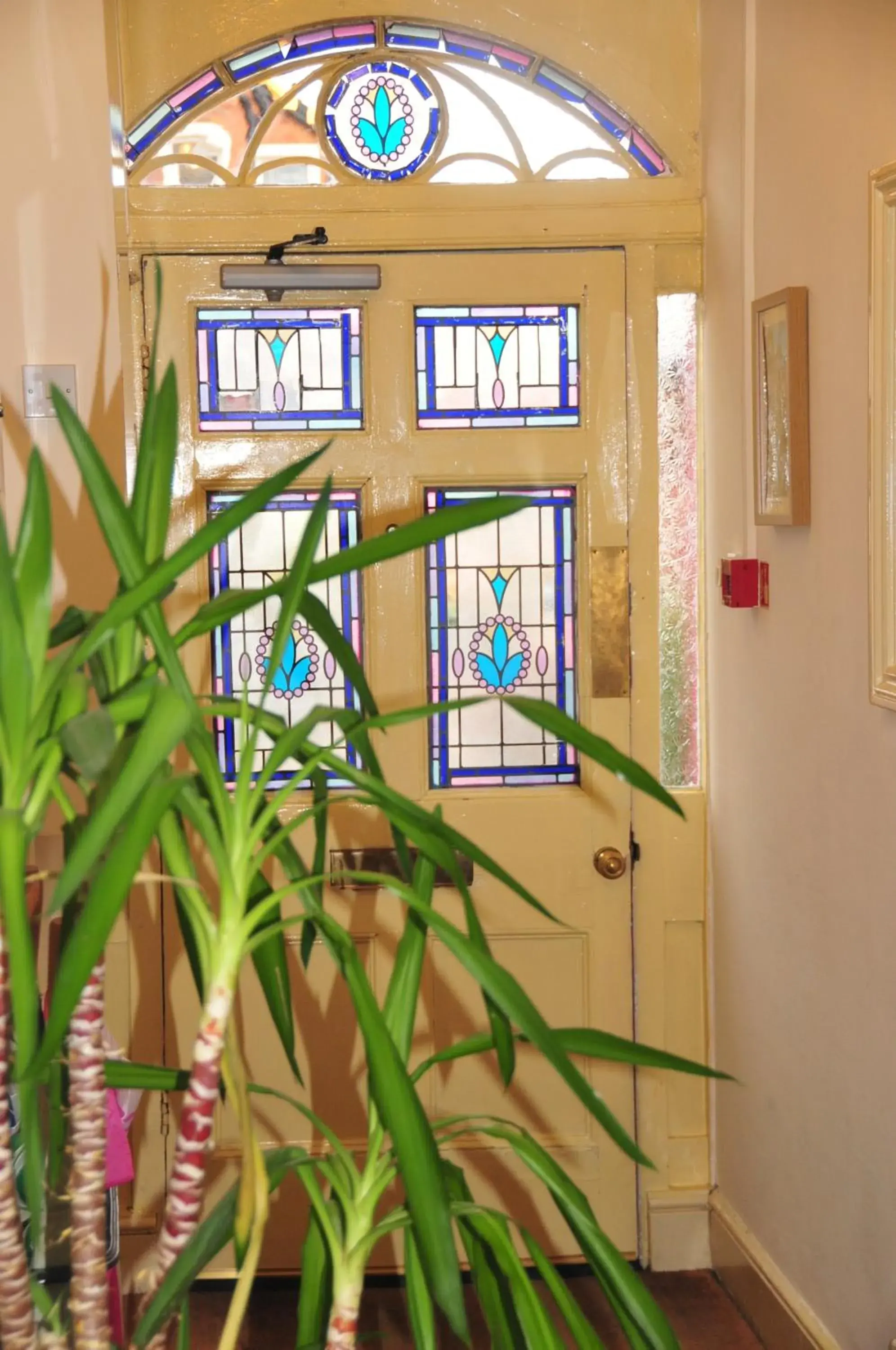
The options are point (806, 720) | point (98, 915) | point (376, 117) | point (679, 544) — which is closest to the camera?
point (98, 915)

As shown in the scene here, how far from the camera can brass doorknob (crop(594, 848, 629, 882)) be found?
304cm

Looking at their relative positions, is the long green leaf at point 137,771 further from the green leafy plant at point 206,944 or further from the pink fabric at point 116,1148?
the pink fabric at point 116,1148

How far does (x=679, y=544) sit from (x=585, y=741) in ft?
6.60

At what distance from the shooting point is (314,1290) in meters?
1.19

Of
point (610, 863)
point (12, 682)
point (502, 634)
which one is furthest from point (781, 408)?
point (12, 682)

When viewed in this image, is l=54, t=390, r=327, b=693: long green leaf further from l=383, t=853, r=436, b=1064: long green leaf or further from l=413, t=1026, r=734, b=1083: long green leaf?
l=413, t=1026, r=734, b=1083: long green leaf

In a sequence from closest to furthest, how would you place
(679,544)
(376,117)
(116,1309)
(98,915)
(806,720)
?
1. (98,915)
2. (116,1309)
3. (806,720)
4. (376,117)
5. (679,544)

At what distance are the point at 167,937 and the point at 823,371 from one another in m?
1.73

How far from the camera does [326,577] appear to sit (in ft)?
3.70

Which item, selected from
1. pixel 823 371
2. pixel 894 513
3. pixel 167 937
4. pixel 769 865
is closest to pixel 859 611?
pixel 894 513

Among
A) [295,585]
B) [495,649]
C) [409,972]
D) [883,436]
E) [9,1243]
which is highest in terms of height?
[883,436]

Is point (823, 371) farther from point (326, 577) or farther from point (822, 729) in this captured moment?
point (326, 577)

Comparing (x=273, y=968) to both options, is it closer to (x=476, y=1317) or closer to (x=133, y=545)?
(x=133, y=545)

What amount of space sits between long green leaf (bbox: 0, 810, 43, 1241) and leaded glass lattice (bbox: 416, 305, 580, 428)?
210cm
